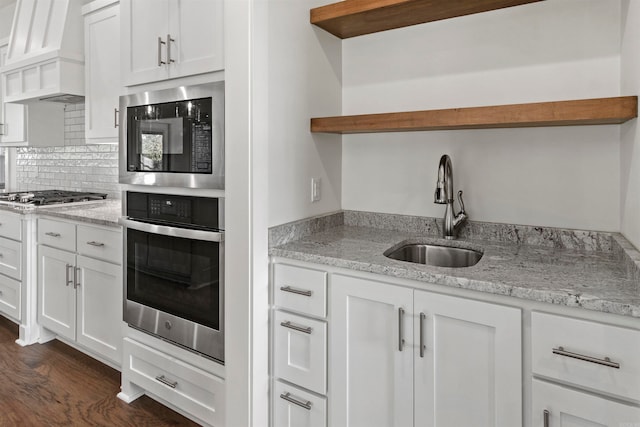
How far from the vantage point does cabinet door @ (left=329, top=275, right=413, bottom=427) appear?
1.43 meters

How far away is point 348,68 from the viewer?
224 cm

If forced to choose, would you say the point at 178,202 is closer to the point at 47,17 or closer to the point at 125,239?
the point at 125,239

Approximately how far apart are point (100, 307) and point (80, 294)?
0.24 metres

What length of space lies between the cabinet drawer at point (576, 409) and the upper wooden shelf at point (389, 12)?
1.48 metres

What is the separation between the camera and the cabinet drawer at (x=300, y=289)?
5.20ft

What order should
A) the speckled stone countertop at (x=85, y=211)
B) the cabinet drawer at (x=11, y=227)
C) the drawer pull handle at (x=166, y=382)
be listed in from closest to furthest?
the drawer pull handle at (x=166, y=382) < the speckled stone countertop at (x=85, y=211) < the cabinet drawer at (x=11, y=227)

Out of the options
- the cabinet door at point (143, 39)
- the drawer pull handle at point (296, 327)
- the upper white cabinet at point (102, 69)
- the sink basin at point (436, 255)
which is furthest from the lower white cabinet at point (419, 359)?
the upper white cabinet at point (102, 69)

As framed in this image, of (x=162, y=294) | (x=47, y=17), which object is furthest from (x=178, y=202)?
(x=47, y=17)

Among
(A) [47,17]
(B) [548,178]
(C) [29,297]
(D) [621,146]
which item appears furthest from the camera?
(A) [47,17]

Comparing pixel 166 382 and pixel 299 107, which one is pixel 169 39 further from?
pixel 166 382

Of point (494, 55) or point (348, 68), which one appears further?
point (348, 68)

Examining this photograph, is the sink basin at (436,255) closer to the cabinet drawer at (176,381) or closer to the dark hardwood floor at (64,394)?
the cabinet drawer at (176,381)

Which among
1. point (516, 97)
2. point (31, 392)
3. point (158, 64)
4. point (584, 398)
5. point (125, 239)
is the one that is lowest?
point (31, 392)

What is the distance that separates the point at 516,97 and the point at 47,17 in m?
3.34
